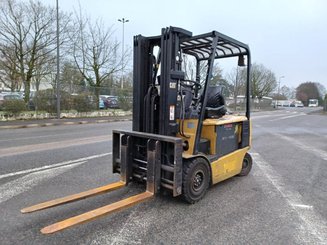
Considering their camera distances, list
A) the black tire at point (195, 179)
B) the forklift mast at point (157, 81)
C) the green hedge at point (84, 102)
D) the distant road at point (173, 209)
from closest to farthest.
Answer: the distant road at point (173, 209) < the black tire at point (195, 179) < the forklift mast at point (157, 81) < the green hedge at point (84, 102)

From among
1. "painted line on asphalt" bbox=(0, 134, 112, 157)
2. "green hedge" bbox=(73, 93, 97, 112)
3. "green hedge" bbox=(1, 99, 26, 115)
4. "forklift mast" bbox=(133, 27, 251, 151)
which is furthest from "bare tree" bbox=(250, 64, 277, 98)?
"forklift mast" bbox=(133, 27, 251, 151)

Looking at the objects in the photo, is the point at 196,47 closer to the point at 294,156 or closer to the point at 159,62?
the point at 159,62

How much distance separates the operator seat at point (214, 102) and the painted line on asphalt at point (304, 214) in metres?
1.87

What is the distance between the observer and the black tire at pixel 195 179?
14.6 feet

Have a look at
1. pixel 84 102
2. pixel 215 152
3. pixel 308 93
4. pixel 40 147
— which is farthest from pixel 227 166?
pixel 308 93

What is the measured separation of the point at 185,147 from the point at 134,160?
93 centimetres

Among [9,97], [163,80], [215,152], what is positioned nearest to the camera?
[163,80]

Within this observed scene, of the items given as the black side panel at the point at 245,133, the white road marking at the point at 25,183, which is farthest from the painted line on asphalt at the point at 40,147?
the black side panel at the point at 245,133

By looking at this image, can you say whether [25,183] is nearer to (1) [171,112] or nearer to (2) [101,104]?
(1) [171,112]

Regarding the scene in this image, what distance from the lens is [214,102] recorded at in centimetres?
548

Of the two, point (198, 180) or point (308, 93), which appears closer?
point (198, 180)

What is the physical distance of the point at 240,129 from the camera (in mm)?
6090

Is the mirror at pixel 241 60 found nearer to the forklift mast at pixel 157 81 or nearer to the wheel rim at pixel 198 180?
the forklift mast at pixel 157 81

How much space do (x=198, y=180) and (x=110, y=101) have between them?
2216 centimetres
